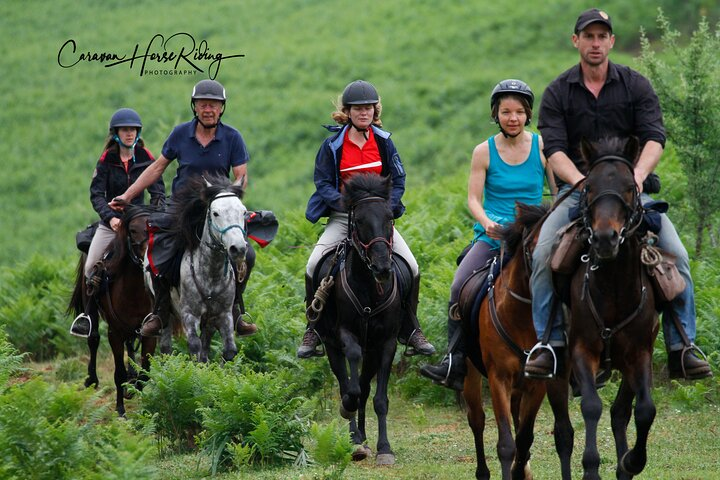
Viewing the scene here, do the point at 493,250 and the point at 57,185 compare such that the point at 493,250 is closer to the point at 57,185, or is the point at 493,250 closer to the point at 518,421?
the point at 518,421

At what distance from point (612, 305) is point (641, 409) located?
718mm

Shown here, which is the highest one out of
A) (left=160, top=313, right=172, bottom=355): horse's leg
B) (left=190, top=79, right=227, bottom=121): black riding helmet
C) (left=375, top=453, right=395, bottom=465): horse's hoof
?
(left=190, top=79, right=227, bottom=121): black riding helmet

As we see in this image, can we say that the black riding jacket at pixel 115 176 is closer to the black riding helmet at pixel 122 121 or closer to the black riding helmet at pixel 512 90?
the black riding helmet at pixel 122 121

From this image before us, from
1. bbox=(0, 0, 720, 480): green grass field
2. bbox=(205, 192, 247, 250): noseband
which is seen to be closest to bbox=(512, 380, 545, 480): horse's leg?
bbox=(0, 0, 720, 480): green grass field

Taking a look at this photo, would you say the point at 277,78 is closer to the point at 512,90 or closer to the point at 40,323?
the point at 40,323

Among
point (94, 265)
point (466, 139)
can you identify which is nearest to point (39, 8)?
point (466, 139)

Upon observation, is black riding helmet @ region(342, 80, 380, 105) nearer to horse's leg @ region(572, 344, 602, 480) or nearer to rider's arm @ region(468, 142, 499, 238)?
rider's arm @ region(468, 142, 499, 238)

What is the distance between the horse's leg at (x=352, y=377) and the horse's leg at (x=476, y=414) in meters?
1.14

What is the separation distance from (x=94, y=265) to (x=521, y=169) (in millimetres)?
6525

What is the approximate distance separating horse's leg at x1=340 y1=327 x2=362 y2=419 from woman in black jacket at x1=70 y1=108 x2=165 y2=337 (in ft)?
13.9

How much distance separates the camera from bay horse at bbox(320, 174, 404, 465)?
955 cm

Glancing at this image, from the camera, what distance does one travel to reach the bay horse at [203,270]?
11242 mm

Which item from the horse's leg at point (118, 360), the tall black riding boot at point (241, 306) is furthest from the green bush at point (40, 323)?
the tall black riding boot at point (241, 306)

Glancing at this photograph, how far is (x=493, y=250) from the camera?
900cm
